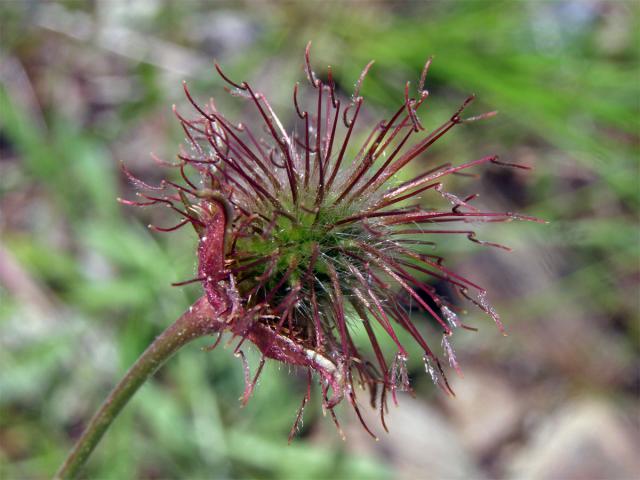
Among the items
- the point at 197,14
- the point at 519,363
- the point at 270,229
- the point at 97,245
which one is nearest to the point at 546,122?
the point at 519,363

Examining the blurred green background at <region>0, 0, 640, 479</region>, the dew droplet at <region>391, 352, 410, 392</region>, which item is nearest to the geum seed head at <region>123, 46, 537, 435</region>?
the dew droplet at <region>391, 352, 410, 392</region>

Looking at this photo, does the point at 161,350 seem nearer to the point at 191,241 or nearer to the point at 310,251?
the point at 310,251

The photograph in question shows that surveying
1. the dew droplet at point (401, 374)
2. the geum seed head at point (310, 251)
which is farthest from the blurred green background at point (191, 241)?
the dew droplet at point (401, 374)

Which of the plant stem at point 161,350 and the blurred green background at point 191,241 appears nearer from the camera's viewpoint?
the plant stem at point 161,350

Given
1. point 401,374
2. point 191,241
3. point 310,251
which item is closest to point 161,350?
point 310,251

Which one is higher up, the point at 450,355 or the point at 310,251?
the point at 310,251

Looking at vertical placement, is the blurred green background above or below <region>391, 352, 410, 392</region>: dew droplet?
above

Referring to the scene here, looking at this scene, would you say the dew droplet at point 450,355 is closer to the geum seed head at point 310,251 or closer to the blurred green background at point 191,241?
the geum seed head at point 310,251

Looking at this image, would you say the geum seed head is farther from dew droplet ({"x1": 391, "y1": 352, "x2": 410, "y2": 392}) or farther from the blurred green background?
the blurred green background
